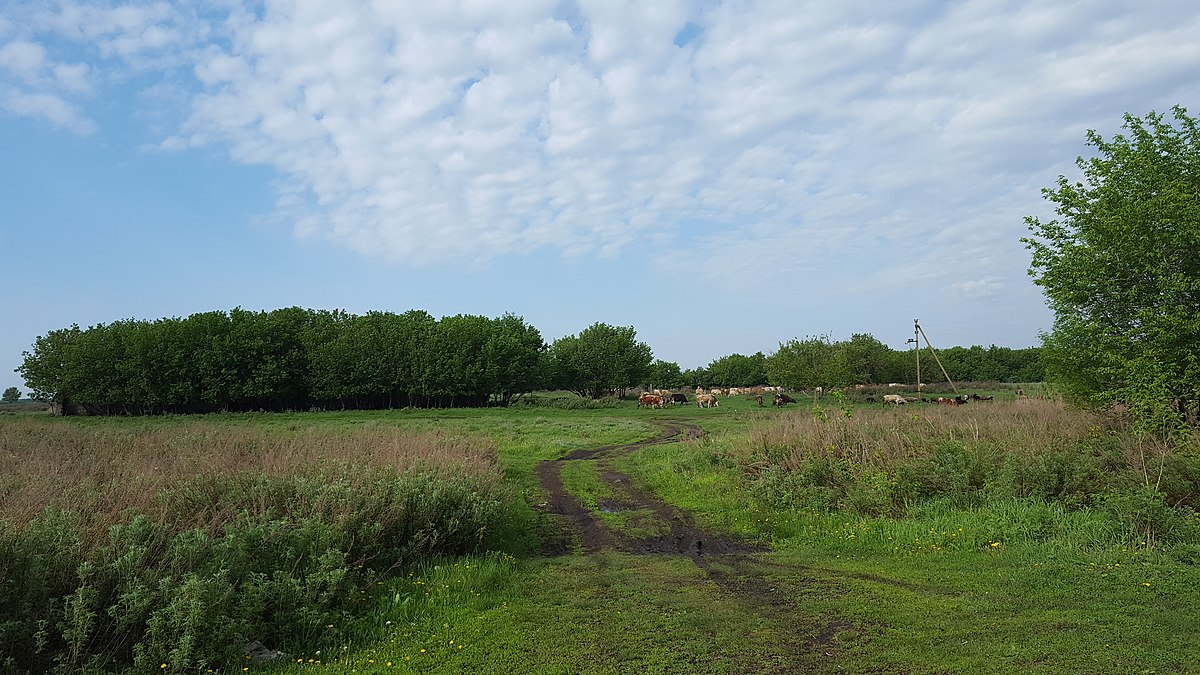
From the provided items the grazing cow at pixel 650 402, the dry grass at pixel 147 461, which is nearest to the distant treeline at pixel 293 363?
the grazing cow at pixel 650 402

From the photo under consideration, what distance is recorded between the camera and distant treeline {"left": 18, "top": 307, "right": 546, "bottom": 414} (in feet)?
223

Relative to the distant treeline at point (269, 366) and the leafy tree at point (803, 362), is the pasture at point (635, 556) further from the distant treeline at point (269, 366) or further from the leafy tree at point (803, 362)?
the distant treeline at point (269, 366)

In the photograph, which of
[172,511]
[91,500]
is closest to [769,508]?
[172,511]

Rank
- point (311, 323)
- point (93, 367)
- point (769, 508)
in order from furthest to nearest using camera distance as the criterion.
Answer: point (311, 323) → point (93, 367) → point (769, 508)

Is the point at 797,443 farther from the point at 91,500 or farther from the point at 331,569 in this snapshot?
the point at 91,500

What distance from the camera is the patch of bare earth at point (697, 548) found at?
277 inches

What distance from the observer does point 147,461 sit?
1304cm

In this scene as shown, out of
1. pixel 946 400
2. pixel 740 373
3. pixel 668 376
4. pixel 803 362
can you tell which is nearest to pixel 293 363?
pixel 803 362

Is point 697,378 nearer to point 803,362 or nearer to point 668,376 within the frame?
point 668,376

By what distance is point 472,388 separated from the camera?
71812 mm

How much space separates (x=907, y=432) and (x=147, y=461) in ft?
54.5

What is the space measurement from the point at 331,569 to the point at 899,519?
10148mm

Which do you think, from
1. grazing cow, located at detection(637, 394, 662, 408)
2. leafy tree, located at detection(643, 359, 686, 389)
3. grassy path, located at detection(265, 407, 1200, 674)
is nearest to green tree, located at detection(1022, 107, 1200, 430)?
grassy path, located at detection(265, 407, 1200, 674)

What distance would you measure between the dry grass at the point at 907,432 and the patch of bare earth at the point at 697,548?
12.4 feet
